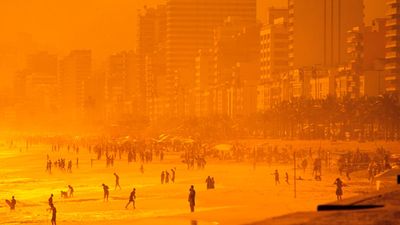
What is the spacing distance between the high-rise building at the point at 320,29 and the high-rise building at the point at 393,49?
35.8 metres

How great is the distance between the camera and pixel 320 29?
153m

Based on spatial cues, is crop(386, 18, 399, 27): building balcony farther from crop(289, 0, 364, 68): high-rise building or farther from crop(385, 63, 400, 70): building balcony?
crop(289, 0, 364, 68): high-rise building

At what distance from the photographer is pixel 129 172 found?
69438 millimetres

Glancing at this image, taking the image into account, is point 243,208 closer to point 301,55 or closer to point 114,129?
point 301,55

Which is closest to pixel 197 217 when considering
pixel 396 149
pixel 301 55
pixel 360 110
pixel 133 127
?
pixel 396 149

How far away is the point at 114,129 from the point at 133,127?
8716 mm

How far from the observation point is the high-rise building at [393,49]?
10519cm

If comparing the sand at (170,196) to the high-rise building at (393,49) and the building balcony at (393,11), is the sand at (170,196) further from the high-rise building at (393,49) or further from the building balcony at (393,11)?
the building balcony at (393,11)

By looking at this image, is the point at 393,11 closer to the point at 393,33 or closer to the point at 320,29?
the point at 393,33

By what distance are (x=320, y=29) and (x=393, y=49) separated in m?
45.8

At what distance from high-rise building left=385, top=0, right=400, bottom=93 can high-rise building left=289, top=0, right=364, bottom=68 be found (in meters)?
35.8

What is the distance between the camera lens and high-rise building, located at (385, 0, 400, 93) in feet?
345

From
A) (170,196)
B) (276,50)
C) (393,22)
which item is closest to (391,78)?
(393,22)

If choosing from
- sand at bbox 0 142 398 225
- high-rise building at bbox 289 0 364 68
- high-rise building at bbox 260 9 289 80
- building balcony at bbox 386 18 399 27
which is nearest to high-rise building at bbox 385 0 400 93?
building balcony at bbox 386 18 399 27
